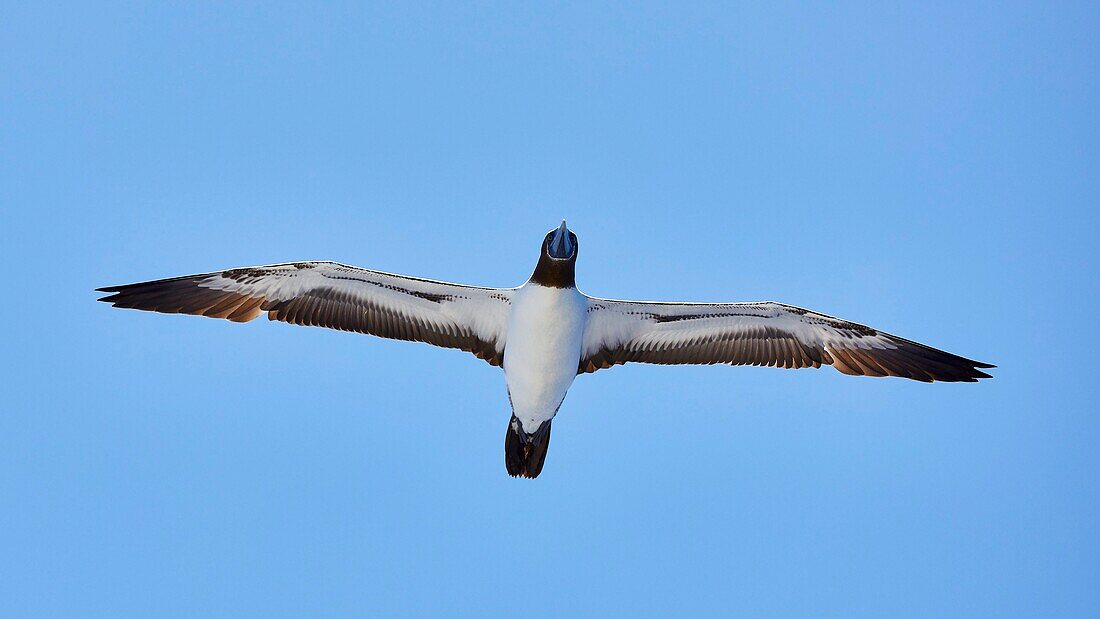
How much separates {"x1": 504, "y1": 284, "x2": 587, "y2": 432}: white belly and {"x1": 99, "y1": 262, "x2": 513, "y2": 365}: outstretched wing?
70 centimetres

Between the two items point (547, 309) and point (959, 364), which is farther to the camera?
point (959, 364)

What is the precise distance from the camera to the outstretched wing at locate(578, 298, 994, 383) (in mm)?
17672

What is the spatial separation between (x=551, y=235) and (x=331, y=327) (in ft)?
14.3

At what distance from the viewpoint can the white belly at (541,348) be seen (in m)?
16.3

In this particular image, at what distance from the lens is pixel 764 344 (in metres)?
18.1

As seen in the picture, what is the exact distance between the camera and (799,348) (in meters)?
18.2

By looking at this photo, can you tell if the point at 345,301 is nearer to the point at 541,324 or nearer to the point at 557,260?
the point at 541,324

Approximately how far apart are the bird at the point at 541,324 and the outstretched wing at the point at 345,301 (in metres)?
0.02

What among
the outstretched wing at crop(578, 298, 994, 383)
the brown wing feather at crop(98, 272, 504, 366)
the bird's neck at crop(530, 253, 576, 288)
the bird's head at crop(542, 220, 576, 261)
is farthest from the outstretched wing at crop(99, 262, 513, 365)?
the outstretched wing at crop(578, 298, 994, 383)

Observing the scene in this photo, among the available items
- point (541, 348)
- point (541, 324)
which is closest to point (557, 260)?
point (541, 324)

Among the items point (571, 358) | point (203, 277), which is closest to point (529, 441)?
point (571, 358)

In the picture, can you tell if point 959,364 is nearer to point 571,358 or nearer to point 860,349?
point 860,349

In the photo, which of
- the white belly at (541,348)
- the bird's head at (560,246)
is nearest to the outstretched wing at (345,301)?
the white belly at (541,348)

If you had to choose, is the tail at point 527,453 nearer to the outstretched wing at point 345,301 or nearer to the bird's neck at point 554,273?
the outstretched wing at point 345,301
